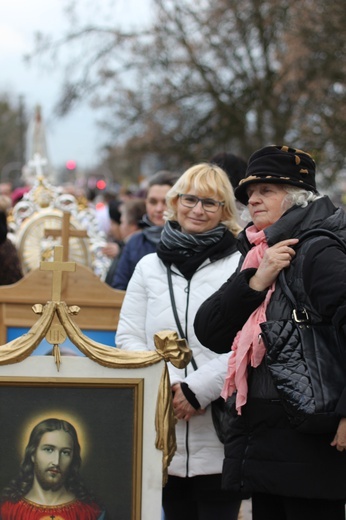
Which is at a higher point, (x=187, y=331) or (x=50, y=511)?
(x=187, y=331)

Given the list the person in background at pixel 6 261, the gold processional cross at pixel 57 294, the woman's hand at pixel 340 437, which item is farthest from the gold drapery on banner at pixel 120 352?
the person in background at pixel 6 261

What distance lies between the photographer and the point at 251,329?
142 inches

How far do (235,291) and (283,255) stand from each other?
9.9 inches

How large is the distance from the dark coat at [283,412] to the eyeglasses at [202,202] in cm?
96

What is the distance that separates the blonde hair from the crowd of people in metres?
0.19

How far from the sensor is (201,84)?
85.6ft

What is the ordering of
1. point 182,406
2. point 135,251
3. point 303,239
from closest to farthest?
point 303,239, point 182,406, point 135,251

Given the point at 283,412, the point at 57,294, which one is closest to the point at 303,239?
the point at 283,412

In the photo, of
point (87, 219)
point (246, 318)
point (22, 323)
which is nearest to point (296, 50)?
point (87, 219)

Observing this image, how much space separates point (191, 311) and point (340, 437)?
3.96 feet

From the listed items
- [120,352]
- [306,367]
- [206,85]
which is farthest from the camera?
[206,85]

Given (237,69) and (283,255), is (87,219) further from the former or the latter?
(237,69)

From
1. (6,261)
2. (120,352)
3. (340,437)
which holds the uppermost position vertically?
(6,261)

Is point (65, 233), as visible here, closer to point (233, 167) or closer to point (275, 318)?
point (233, 167)
